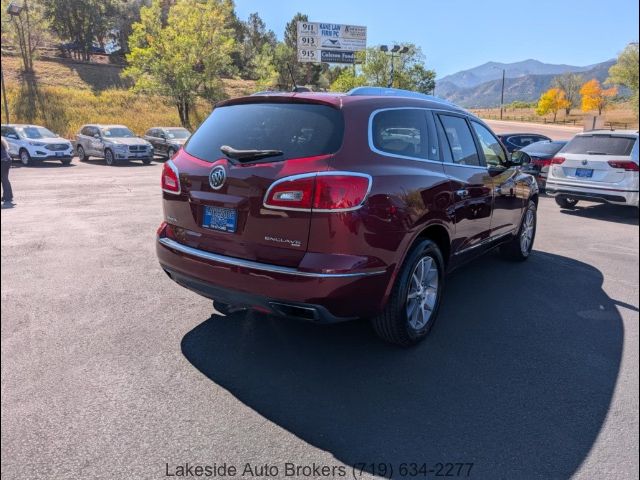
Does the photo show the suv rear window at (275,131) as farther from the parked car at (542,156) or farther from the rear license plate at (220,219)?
the parked car at (542,156)

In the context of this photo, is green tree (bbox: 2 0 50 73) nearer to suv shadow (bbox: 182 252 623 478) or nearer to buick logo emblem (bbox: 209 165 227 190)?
buick logo emblem (bbox: 209 165 227 190)

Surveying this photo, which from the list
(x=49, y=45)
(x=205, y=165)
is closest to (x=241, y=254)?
(x=205, y=165)

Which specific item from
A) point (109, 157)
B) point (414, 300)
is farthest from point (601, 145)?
point (109, 157)

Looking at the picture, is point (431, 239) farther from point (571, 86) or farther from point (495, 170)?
point (571, 86)

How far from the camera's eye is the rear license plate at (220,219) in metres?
3.07

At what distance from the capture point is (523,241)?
19.6ft

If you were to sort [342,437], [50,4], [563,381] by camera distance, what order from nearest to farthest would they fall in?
[342,437] → [563,381] → [50,4]

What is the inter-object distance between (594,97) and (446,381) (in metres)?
94.8

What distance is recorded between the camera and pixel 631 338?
3879mm

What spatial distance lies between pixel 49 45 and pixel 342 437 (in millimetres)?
68660

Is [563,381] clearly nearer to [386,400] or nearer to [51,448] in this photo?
[386,400]

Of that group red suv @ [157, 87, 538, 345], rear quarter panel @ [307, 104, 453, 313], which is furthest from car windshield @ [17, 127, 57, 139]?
rear quarter panel @ [307, 104, 453, 313]

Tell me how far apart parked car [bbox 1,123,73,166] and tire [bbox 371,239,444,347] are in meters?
18.8

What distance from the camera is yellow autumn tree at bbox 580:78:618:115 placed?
3179 inches
